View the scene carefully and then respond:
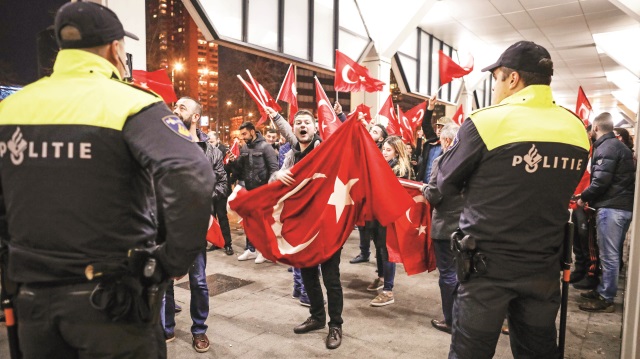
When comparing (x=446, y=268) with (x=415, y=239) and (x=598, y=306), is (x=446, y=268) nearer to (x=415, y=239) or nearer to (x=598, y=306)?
(x=415, y=239)

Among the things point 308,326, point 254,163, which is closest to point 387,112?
point 254,163

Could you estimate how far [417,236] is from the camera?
4.72 meters

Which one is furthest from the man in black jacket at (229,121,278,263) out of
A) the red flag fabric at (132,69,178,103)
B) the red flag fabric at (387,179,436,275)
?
the red flag fabric at (387,179,436,275)

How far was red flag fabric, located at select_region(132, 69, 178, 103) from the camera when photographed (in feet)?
16.4

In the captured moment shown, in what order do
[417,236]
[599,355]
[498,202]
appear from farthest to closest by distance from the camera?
1. [417,236]
2. [599,355]
3. [498,202]

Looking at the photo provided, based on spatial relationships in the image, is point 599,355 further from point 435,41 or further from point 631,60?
point 435,41

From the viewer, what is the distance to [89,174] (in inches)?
65.9

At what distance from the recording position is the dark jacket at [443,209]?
13.4 feet

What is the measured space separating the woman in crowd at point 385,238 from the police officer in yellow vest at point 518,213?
2707 millimetres

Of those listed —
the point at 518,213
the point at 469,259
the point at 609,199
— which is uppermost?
the point at 518,213

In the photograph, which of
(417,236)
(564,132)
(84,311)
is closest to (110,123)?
(84,311)

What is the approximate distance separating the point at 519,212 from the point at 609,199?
369 centimetres

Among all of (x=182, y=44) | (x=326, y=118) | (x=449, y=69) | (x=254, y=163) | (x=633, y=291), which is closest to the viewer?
(x=633, y=291)

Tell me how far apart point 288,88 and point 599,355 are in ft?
18.0
